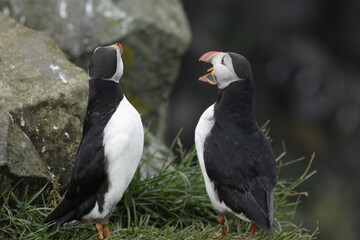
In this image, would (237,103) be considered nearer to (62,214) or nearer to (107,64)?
(107,64)

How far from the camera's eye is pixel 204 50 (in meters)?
12.1

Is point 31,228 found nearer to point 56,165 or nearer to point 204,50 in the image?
point 56,165

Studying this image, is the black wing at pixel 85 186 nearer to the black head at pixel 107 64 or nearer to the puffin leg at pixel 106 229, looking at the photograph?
the puffin leg at pixel 106 229

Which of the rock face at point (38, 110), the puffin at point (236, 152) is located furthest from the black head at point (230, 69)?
the rock face at point (38, 110)

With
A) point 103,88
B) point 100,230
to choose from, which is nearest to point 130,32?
point 103,88

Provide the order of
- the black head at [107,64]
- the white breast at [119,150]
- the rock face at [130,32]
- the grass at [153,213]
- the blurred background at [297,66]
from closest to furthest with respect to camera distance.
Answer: the white breast at [119,150]
the black head at [107,64]
the grass at [153,213]
the rock face at [130,32]
the blurred background at [297,66]

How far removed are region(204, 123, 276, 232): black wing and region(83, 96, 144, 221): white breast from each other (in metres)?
0.48

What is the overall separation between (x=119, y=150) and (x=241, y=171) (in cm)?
78

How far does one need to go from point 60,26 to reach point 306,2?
663 centimetres

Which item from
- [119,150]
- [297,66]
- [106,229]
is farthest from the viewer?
[297,66]

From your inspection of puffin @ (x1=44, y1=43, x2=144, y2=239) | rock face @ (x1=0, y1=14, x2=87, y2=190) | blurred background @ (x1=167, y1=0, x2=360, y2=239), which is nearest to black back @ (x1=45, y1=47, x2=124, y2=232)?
puffin @ (x1=44, y1=43, x2=144, y2=239)

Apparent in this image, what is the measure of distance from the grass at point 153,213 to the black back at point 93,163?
0.59ft

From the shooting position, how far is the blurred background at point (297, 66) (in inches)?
479

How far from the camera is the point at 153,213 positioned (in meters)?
5.36
